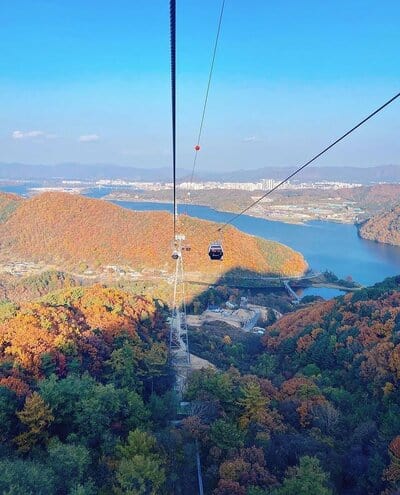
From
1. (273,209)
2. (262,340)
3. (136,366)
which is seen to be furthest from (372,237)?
(136,366)

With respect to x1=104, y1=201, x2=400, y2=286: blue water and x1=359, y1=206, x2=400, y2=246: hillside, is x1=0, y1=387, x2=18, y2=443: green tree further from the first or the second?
x1=359, y1=206, x2=400, y2=246: hillside

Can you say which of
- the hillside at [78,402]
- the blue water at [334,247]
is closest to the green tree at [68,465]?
the hillside at [78,402]

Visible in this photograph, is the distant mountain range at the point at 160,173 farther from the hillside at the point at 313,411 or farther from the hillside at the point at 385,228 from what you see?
the hillside at the point at 313,411

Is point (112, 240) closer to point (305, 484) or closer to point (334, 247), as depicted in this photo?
point (334, 247)

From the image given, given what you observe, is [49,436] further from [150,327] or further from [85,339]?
[150,327]

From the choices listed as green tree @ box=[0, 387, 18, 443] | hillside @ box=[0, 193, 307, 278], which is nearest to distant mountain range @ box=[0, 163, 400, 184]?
hillside @ box=[0, 193, 307, 278]
